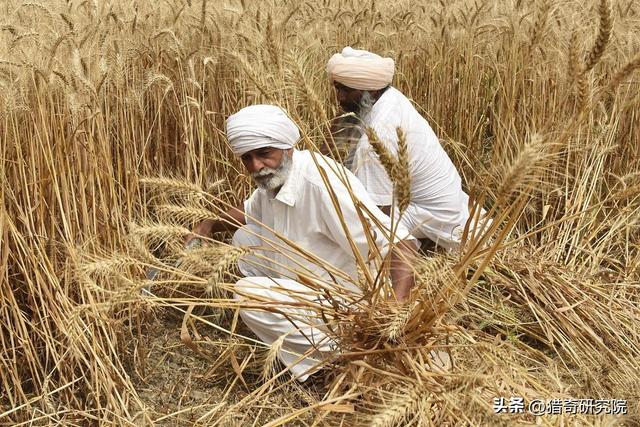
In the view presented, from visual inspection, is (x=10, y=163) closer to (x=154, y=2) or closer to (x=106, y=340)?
(x=106, y=340)

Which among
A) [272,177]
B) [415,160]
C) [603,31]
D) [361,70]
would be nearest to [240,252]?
[272,177]

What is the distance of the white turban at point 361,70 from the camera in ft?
8.90

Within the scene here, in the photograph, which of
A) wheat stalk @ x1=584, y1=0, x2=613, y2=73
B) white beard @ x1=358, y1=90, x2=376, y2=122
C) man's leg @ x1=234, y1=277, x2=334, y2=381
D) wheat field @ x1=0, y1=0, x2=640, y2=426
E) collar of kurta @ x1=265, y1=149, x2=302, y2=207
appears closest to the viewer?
wheat stalk @ x1=584, y1=0, x2=613, y2=73

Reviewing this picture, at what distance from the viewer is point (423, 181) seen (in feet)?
8.86

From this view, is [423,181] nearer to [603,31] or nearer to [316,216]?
[316,216]

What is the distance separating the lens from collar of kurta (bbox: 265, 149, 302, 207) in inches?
87.0

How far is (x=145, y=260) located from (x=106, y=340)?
1.18 feet

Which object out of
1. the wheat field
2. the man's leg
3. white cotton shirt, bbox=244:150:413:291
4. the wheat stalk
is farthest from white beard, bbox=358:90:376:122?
the wheat stalk

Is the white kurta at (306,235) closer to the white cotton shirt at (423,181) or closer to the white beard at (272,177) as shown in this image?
the white beard at (272,177)

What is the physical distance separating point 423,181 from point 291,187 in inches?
26.8

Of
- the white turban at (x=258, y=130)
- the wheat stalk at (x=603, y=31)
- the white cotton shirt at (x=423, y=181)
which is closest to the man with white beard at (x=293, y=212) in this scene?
the white turban at (x=258, y=130)

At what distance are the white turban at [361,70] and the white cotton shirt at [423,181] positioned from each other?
7cm

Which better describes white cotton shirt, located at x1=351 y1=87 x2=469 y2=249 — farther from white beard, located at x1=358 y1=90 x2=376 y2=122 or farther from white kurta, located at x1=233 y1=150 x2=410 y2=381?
white kurta, located at x1=233 y1=150 x2=410 y2=381

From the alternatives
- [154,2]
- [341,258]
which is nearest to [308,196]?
[341,258]
